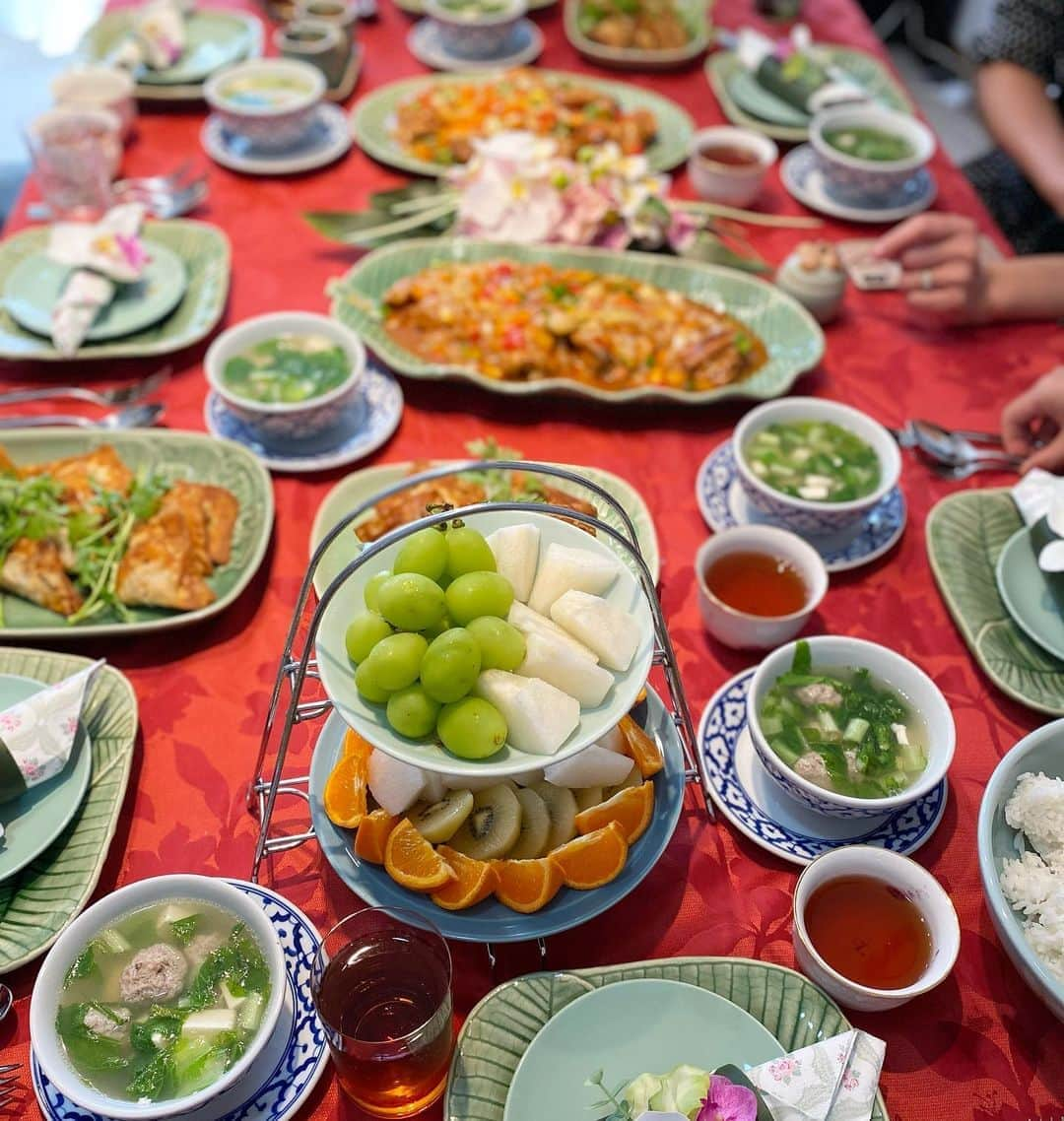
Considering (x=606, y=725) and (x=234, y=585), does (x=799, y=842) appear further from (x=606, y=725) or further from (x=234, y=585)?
(x=234, y=585)

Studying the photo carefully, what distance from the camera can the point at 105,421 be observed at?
2436 mm

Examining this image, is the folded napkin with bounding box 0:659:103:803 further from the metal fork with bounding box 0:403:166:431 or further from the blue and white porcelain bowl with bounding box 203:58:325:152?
the blue and white porcelain bowl with bounding box 203:58:325:152

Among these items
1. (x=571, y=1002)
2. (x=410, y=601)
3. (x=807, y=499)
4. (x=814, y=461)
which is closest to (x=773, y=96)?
(x=814, y=461)

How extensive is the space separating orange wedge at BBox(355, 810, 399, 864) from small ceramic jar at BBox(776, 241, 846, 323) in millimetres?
2033

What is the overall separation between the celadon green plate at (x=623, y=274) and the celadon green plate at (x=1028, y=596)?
732 millimetres

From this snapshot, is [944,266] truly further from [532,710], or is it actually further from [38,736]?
[38,736]

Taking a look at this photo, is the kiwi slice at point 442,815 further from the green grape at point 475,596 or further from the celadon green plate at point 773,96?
the celadon green plate at point 773,96

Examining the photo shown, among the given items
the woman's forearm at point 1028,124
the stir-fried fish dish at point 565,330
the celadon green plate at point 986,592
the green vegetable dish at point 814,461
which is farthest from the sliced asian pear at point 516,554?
the woman's forearm at point 1028,124

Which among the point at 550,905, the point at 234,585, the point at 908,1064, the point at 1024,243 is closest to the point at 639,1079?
the point at 550,905

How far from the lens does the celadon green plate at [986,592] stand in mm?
1936

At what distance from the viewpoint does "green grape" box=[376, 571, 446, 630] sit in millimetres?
1271

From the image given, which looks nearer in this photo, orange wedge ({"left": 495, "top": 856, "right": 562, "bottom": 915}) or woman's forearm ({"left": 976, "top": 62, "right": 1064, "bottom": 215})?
orange wedge ({"left": 495, "top": 856, "right": 562, "bottom": 915})

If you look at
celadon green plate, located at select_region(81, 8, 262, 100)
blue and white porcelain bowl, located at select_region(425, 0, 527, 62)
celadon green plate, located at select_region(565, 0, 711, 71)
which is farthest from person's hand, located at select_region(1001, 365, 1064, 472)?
celadon green plate, located at select_region(81, 8, 262, 100)

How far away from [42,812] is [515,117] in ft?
9.05
